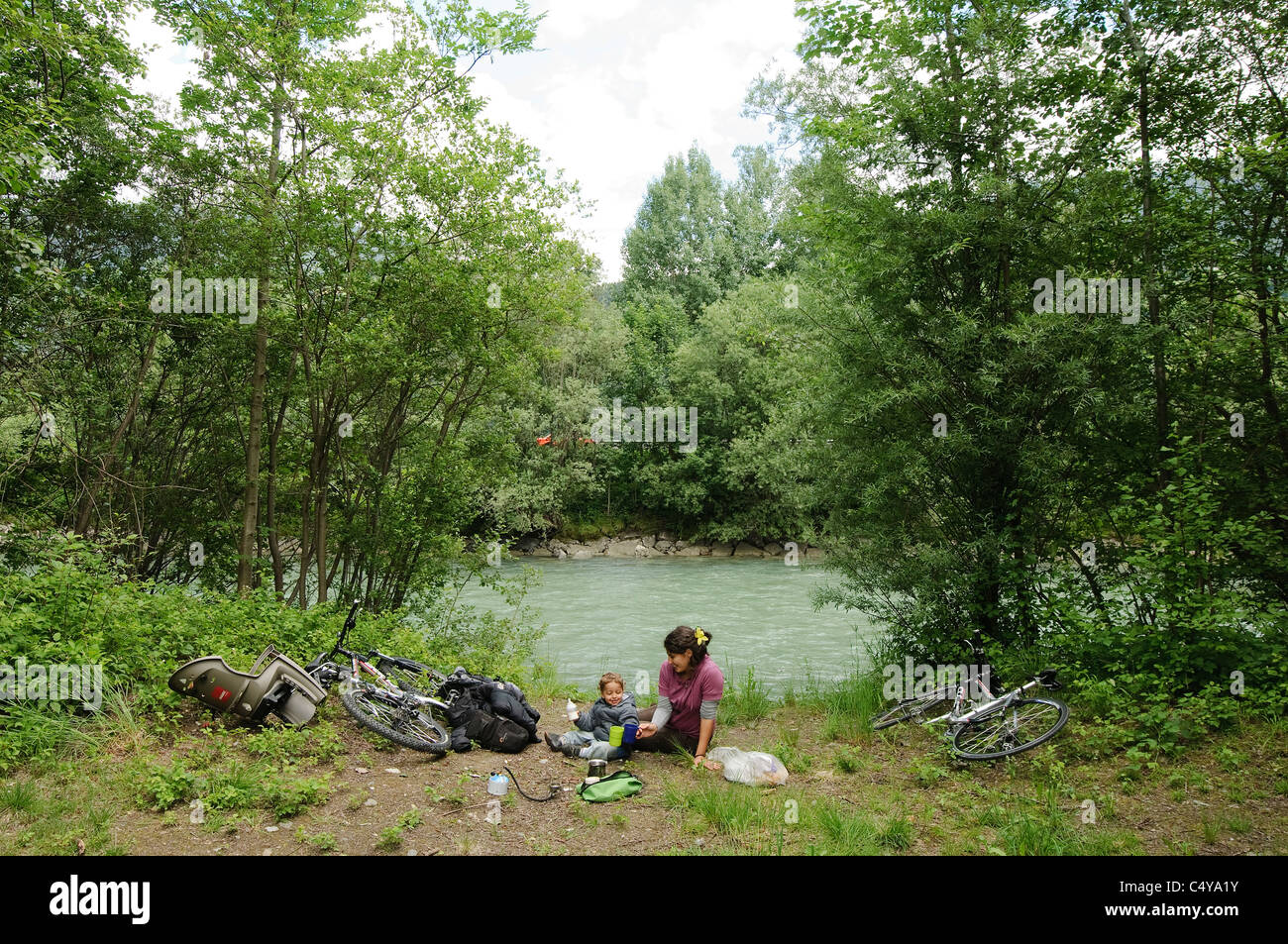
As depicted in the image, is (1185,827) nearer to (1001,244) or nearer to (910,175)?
(1001,244)

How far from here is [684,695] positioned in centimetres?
670

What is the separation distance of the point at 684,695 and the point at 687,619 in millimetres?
11286

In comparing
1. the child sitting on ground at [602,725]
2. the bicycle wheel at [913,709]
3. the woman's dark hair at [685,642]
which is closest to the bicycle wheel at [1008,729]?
the bicycle wheel at [913,709]

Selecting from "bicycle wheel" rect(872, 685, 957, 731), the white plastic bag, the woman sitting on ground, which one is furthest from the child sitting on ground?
"bicycle wheel" rect(872, 685, 957, 731)

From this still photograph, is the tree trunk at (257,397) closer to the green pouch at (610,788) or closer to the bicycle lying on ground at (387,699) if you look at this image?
the bicycle lying on ground at (387,699)

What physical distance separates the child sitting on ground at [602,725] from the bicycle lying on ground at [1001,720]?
8.45ft

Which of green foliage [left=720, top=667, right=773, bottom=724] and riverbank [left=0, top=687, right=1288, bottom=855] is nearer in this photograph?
riverbank [left=0, top=687, right=1288, bottom=855]

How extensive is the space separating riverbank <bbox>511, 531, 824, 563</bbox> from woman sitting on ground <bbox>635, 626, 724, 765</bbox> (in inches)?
1007

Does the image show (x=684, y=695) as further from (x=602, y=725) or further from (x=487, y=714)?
(x=487, y=714)

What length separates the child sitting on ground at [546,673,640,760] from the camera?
657 cm

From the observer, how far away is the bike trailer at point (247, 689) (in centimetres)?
619

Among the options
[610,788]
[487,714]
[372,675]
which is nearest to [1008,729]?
[610,788]

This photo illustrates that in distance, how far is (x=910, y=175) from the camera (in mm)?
8891

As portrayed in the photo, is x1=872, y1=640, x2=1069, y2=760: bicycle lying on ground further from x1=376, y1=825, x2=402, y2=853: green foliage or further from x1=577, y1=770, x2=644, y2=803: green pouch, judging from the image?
x1=376, y1=825, x2=402, y2=853: green foliage
